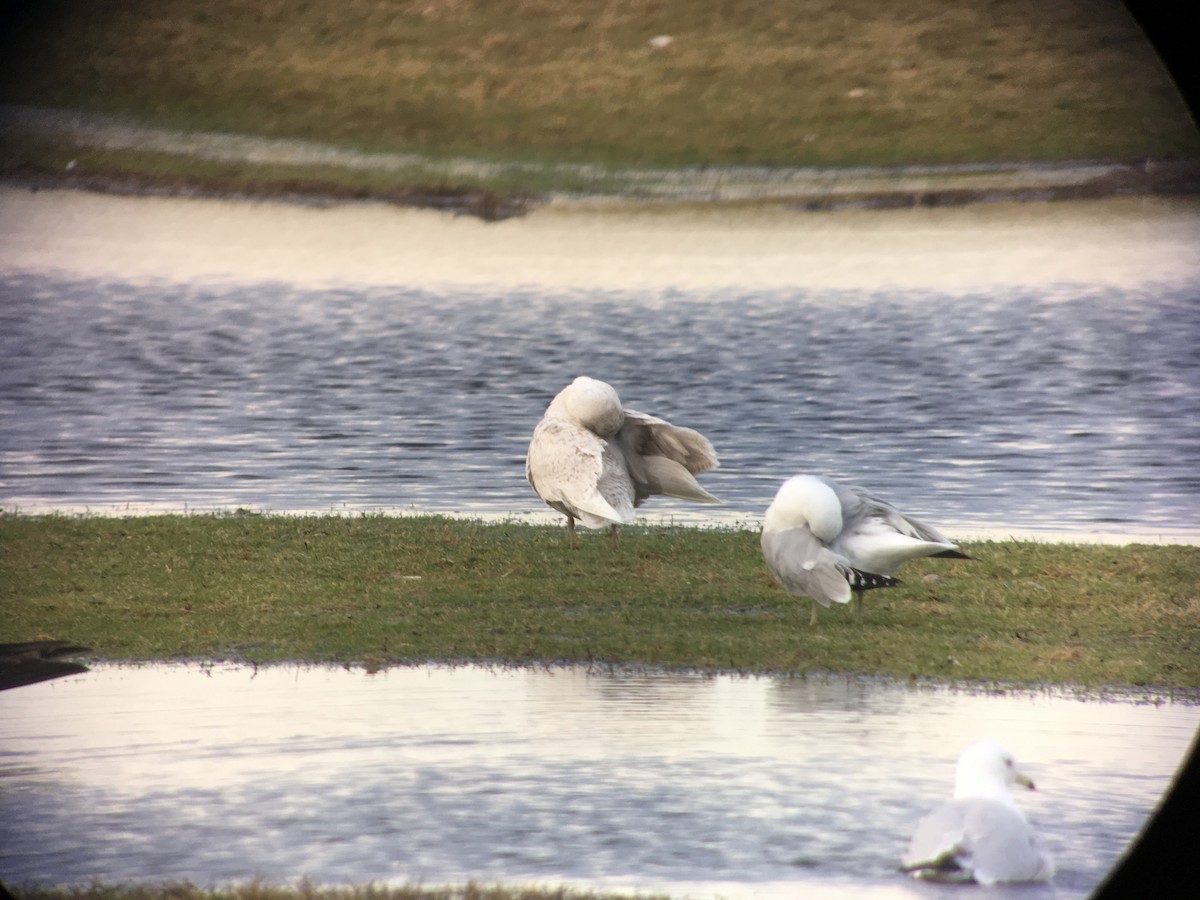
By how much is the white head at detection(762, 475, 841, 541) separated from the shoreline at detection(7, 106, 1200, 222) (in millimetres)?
9092

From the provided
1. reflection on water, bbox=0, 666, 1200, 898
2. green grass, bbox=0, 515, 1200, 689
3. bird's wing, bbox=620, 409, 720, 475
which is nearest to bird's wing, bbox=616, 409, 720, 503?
bird's wing, bbox=620, 409, 720, 475

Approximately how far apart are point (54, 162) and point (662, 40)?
715 cm

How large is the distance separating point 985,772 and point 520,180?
13.4m

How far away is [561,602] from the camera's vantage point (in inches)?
286

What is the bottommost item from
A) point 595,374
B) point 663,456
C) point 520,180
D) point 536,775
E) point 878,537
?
point 595,374

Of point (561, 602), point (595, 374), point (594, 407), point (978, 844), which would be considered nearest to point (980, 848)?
point (978, 844)

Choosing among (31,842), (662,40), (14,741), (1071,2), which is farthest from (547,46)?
(31,842)

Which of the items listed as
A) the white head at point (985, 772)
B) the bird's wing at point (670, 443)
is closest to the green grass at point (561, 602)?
the bird's wing at point (670, 443)

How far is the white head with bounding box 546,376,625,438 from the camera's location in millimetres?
8586

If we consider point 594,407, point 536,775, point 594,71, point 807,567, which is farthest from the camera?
point 594,71

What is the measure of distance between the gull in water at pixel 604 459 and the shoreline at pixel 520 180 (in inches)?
278

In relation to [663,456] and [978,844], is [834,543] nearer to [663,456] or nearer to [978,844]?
[663,456]

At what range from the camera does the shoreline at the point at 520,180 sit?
15.5m

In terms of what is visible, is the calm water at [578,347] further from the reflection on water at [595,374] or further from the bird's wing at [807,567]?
the bird's wing at [807,567]
